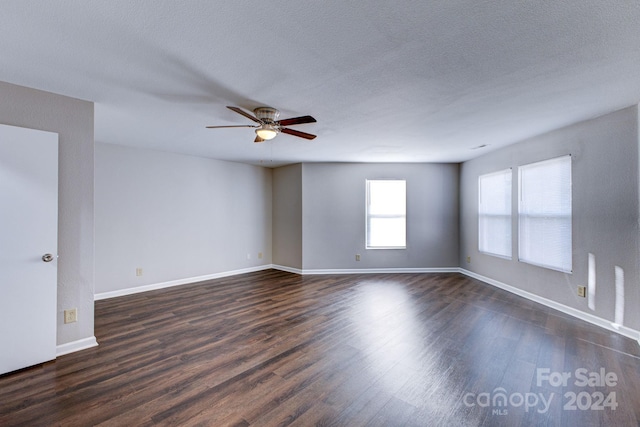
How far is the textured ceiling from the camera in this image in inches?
56.8

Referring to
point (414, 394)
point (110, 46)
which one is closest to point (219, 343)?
point (414, 394)

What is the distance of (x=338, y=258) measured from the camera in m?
5.75

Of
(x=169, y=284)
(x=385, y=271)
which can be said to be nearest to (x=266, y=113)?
(x=169, y=284)

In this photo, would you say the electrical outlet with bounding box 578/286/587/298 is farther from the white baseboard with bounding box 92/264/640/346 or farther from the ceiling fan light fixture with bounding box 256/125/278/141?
the ceiling fan light fixture with bounding box 256/125/278/141

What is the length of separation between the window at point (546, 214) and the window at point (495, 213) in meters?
0.29

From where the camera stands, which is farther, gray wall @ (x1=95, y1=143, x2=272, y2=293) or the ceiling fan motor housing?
gray wall @ (x1=95, y1=143, x2=272, y2=293)

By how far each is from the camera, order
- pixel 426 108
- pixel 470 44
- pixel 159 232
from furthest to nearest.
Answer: pixel 159 232 < pixel 426 108 < pixel 470 44

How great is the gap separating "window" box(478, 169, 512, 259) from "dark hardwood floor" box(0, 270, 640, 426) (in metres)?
1.29

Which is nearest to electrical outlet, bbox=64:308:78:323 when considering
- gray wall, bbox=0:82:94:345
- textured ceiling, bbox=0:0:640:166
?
gray wall, bbox=0:82:94:345

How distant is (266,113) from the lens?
2.72 metres

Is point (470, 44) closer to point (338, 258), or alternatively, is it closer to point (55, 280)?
point (55, 280)

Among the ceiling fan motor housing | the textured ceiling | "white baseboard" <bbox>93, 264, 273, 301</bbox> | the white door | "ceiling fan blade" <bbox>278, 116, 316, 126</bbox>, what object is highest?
the textured ceiling

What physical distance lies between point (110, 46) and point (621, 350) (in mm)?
4892

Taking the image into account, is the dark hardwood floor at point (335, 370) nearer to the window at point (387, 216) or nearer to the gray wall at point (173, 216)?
the gray wall at point (173, 216)
